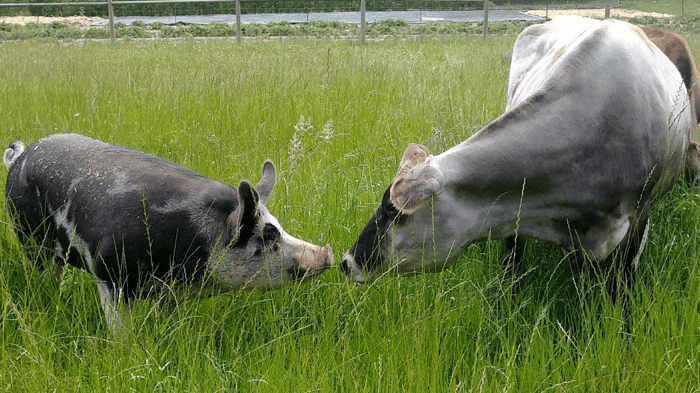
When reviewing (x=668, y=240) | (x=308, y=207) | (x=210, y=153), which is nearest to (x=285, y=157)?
(x=210, y=153)

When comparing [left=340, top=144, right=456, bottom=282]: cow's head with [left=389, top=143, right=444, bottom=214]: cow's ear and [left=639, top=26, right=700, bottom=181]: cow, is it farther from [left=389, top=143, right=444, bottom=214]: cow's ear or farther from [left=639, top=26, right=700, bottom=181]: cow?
[left=639, top=26, right=700, bottom=181]: cow

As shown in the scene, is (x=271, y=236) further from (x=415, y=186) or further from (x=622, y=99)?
(x=622, y=99)

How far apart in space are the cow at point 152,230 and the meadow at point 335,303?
0.11 meters

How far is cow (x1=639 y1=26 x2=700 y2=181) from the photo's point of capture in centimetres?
408

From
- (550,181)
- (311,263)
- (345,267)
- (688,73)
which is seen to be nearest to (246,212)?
(311,263)

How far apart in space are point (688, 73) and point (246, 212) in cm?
321

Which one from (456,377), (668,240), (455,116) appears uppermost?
(455,116)

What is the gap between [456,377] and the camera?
8.25ft

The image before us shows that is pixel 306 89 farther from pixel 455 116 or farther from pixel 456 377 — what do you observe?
pixel 456 377

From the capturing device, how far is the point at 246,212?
2.81 meters

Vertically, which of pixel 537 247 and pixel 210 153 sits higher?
pixel 210 153

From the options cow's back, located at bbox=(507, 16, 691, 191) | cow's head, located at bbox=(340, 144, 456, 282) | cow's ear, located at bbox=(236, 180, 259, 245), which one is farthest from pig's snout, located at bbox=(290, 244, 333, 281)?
cow's back, located at bbox=(507, 16, 691, 191)

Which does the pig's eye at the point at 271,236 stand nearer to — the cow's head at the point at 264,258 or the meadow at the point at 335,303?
the cow's head at the point at 264,258

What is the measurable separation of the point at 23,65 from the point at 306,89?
388 centimetres
